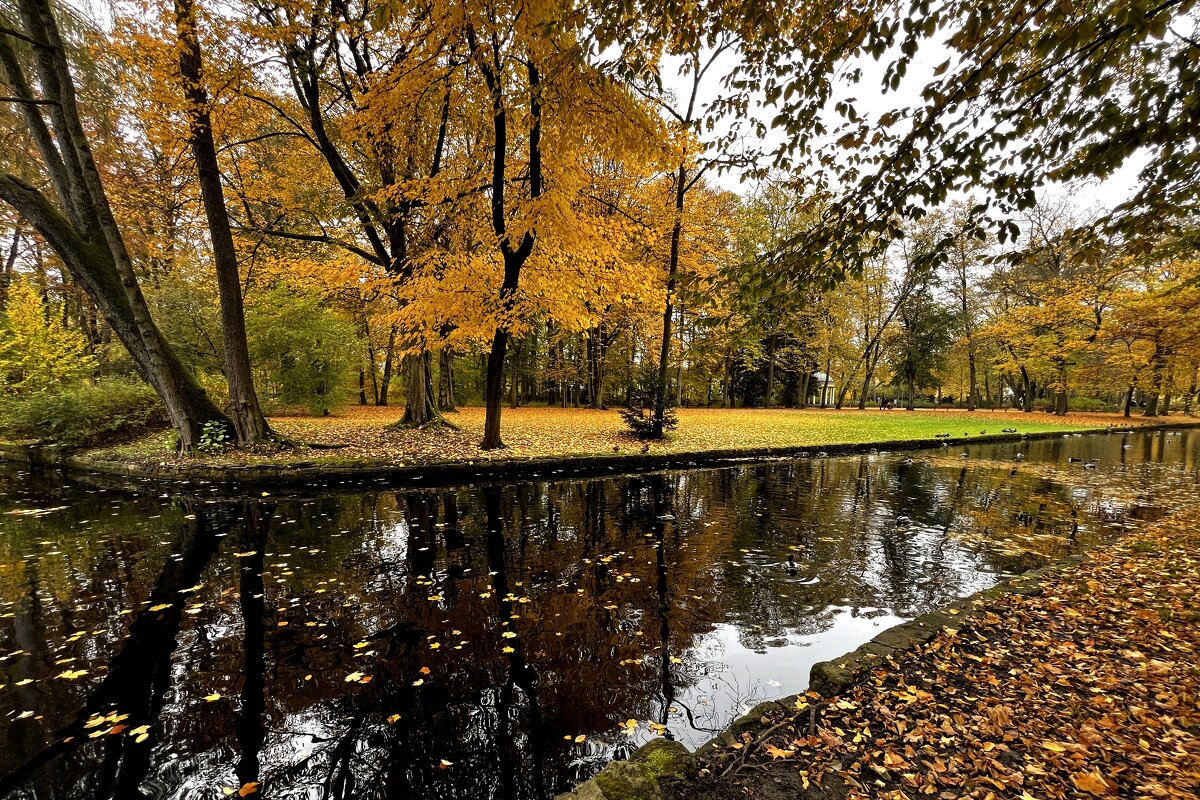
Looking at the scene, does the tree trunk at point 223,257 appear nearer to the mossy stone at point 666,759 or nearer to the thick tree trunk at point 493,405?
the thick tree trunk at point 493,405

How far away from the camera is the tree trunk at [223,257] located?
9273 mm

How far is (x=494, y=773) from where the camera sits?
8.16ft

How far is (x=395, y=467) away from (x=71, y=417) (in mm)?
9267

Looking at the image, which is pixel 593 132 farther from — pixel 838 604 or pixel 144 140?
pixel 144 140

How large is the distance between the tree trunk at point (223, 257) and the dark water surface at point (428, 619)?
2.41m

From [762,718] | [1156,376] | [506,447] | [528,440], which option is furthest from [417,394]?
[1156,376]

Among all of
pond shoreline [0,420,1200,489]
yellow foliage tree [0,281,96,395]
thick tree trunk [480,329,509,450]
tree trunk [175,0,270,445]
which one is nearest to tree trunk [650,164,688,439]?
pond shoreline [0,420,1200,489]

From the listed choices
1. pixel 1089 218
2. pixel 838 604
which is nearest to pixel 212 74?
pixel 838 604

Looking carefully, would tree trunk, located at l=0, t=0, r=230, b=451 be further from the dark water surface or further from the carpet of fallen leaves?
the carpet of fallen leaves

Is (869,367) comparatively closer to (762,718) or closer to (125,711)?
(762,718)

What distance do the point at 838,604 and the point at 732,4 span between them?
5.62 metres

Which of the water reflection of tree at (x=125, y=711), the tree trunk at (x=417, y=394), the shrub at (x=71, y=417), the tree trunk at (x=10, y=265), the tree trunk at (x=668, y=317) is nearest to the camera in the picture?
the water reflection of tree at (x=125, y=711)

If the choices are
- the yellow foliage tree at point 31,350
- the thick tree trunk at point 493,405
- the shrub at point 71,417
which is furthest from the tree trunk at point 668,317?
the yellow foliage tree at point 31,350

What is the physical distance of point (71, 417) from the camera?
452 inches
